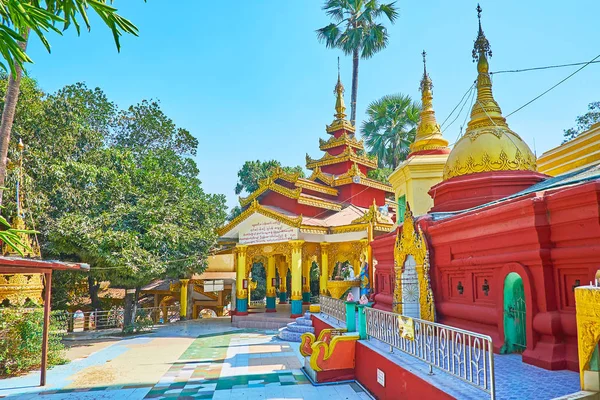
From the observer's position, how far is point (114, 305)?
82.2 ft

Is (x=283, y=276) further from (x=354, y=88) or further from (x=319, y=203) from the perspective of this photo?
(x=354, y=88)

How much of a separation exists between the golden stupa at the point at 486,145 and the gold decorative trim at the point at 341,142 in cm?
1607

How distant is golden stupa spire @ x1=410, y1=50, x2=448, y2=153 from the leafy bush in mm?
13291

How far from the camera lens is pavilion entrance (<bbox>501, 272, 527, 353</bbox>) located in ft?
22.2

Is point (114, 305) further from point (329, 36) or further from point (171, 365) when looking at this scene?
point (329, 36)

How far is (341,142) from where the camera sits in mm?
27062

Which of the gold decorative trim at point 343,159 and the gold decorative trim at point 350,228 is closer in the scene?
the gold decorative trim at point 350,228

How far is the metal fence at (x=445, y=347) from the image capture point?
4.47 m

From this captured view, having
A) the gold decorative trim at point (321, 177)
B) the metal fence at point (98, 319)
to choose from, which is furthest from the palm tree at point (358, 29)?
the metal fence at point (98, 319)

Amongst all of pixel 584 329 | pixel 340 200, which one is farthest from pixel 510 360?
pixel 340 200

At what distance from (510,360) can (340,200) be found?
18.3 meters

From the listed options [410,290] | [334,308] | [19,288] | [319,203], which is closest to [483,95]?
[410,290]

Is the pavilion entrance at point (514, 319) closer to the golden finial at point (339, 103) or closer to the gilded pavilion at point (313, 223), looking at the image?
the gilded pavilion at point (313, 223)

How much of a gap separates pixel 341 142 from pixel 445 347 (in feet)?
72.8
